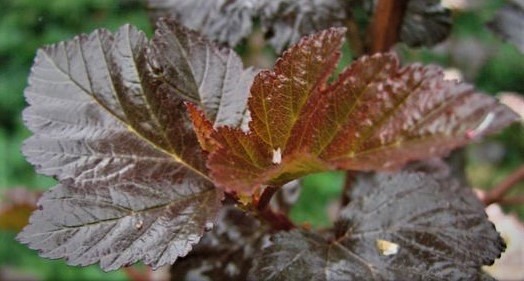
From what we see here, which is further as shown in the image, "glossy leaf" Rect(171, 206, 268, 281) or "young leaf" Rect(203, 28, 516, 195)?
"glossy leaf" Rect(171, 206, 268, 281)

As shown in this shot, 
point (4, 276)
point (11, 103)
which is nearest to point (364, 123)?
point (4, 276)

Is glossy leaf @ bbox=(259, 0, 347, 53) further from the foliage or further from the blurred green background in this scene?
the blurred green background

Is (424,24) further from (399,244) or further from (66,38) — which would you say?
(66,38)

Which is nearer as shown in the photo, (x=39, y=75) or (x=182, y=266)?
(x=39, y=75)

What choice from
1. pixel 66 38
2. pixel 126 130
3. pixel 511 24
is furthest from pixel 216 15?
pixel 66 38

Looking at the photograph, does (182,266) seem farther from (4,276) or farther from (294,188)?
(4,276)

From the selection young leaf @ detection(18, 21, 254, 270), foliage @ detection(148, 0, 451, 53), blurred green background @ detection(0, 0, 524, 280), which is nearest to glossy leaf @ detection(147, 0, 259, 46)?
foliage @ detection(148, 0, 451, 53)

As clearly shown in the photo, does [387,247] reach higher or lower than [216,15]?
lower
